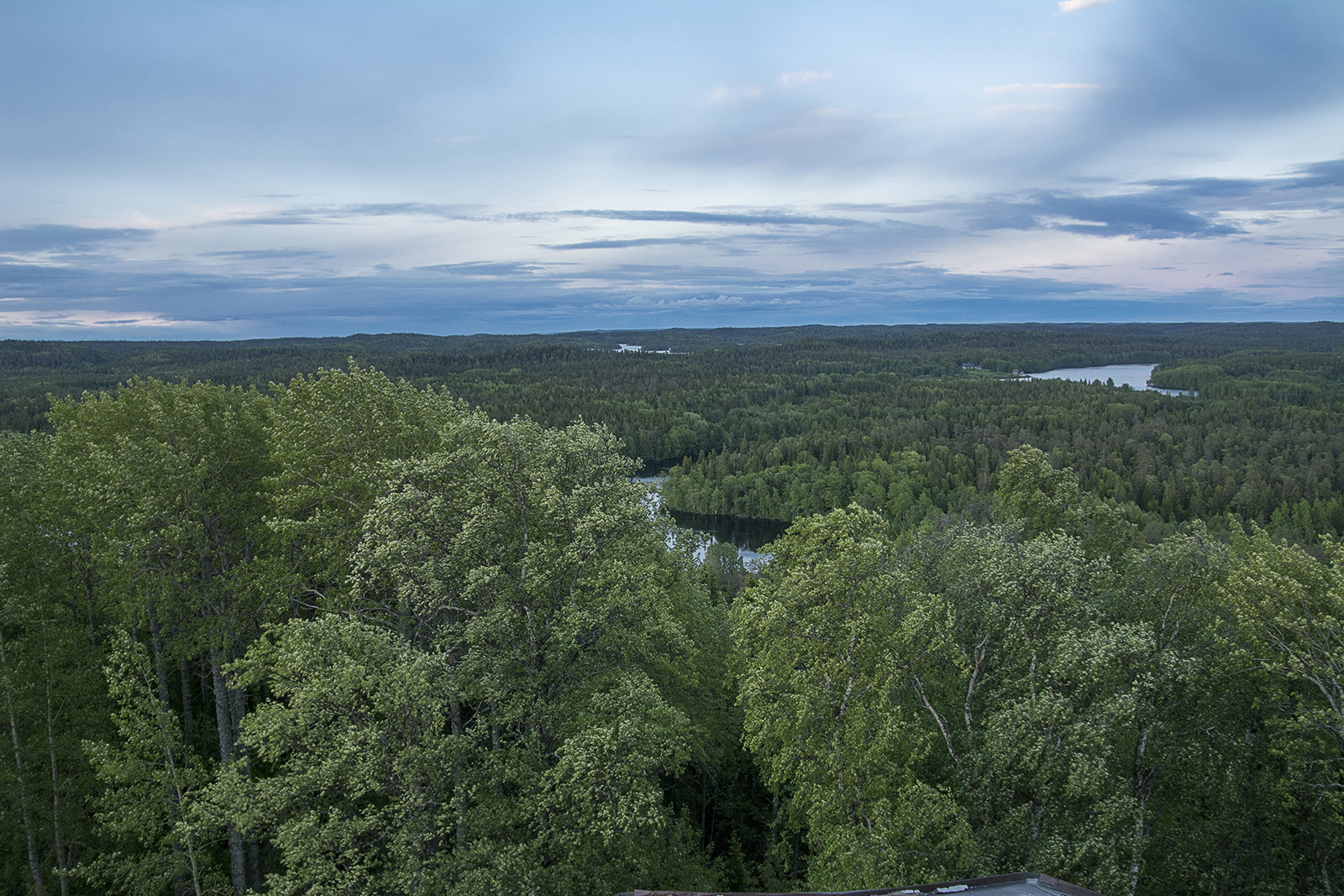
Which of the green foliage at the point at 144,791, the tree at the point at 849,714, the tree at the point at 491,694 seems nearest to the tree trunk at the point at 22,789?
the green foliage at the point at 144,791

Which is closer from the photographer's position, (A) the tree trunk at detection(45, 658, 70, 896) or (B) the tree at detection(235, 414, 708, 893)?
(B) the tree at detection(235, 414, 708, 893)

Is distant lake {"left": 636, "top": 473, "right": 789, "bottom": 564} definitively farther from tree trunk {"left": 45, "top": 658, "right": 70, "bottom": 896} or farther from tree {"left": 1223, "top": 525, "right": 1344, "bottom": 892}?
tree trunk {"left": 45, "top": 658, "right": 70, "bottom": 896}

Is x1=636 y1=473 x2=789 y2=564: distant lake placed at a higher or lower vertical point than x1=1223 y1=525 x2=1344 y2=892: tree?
lower

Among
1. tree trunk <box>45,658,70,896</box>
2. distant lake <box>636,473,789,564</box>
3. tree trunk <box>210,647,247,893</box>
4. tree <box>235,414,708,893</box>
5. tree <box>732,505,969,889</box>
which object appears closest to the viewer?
tree <box>235,414,708,893</box>

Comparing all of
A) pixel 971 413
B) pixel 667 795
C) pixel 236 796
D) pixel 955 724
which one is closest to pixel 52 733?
pixel 236 796

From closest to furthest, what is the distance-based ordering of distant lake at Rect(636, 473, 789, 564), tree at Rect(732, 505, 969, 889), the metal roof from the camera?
the metal roof → tree at Rect(732, 505, 969, 889) → distant lake at Rect(636, 473, 789, 564)

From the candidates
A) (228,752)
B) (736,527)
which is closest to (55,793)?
(228,752)

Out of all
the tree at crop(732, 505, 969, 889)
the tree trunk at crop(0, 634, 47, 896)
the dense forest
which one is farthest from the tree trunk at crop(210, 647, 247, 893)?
the tree at crop(732, 505, 969, 889)

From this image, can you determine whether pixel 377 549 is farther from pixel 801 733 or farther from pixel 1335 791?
pixel 1335 791
